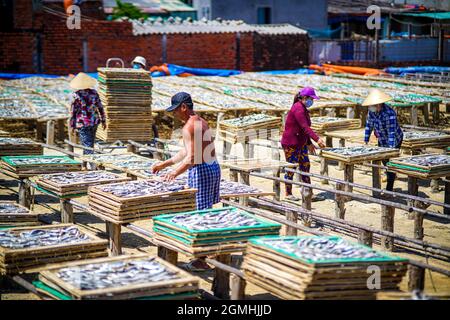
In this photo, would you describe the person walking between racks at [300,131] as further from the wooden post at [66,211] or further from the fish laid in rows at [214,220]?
the fish laid in rows at [214,220]

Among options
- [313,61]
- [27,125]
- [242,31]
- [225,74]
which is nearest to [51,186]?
[27,125]

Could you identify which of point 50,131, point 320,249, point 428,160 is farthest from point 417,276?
point 50,131

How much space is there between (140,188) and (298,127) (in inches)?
161

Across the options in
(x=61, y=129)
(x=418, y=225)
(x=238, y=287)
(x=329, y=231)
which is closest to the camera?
(x=238, y=287)

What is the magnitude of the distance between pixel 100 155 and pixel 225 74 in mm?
18225

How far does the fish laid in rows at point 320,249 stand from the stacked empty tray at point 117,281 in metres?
0.87

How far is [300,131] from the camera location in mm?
12523

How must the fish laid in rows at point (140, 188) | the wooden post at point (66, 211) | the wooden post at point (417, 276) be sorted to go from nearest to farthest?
the wooden post at point (417, 276), the fish laid in rows at point (140, 188), the wooden post at point (66, 211)

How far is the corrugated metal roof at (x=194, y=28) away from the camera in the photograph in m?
33.4

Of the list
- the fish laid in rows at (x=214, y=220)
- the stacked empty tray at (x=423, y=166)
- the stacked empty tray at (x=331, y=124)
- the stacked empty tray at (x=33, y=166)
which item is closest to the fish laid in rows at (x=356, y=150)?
the stacked empty tray at (x=423, y=166)

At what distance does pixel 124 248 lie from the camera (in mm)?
10227

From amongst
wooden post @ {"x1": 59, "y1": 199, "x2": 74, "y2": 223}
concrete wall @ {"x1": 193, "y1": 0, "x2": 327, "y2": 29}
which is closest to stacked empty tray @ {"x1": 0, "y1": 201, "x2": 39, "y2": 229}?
wooden post @ {"x1": 59, "y1": 199, "x2": 74, "y2": 223}

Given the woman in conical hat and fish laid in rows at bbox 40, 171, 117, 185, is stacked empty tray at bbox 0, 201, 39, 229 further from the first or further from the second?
the woman in conical hat

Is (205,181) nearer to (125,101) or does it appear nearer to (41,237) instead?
(41,237)
